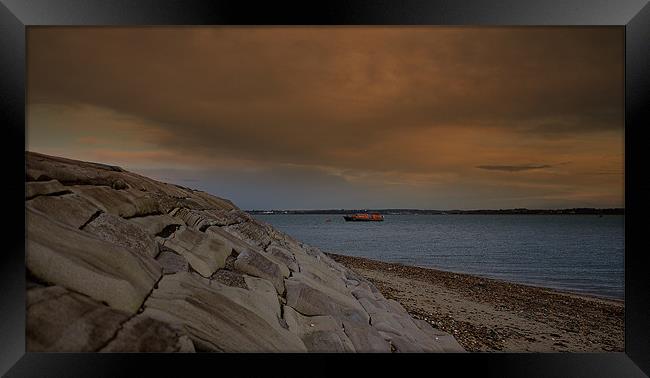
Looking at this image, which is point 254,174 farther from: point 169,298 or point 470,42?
point 470,42

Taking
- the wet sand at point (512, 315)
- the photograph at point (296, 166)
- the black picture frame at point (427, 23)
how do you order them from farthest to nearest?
1. the wet sand at point (512, 315)
2. the black picture frame at point (427, 23)
3. the photograph at point (296, 166)

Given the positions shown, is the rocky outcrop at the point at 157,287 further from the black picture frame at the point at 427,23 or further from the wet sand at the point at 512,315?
the wet sand at the point at 512,315

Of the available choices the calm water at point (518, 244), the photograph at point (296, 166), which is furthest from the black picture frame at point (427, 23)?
the calm water at point (518, 244)

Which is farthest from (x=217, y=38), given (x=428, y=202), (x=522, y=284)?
(x=522, y=284)

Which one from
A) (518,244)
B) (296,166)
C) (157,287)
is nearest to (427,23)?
(296,166)

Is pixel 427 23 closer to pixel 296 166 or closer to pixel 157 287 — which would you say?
pixel 296 166

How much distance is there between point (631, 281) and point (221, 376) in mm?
2869

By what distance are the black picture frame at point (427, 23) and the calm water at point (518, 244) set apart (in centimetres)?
20

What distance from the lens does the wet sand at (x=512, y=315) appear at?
3010mm

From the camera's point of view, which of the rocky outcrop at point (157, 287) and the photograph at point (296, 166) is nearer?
the rocky outcrop at point (157, 287)

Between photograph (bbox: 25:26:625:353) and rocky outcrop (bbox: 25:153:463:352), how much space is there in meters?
0.01

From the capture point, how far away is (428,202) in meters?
3.63

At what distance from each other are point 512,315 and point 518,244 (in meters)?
1.07

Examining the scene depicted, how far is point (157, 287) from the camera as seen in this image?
2510mm
